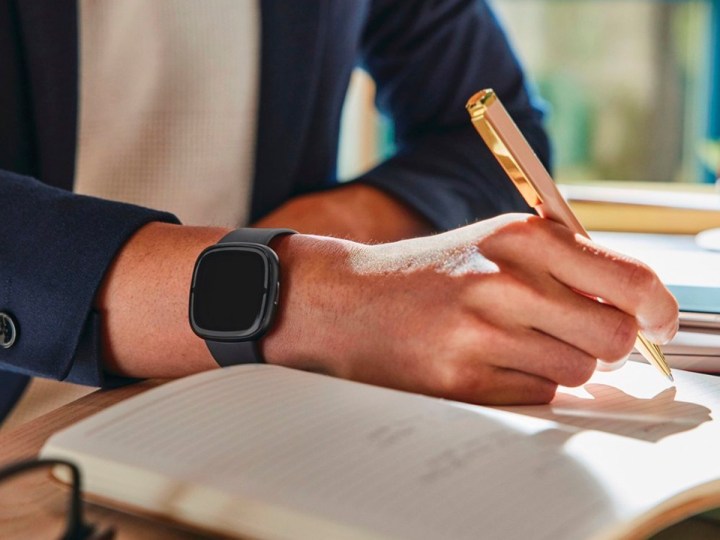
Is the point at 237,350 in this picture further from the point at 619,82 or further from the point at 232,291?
the point at 619,82

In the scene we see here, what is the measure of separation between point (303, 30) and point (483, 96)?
1.74 feet

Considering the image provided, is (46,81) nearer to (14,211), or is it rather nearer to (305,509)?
(14,211)

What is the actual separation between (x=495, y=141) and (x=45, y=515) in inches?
10.4

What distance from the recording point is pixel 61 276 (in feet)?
1.67

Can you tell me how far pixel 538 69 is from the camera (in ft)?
9.37

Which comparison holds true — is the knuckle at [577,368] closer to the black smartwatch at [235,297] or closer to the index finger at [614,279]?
the index finger at [614,279]

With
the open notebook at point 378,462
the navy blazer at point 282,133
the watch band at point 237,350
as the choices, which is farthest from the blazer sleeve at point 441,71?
the open notebook at point 378,462

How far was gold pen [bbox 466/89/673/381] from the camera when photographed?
422 millimetres

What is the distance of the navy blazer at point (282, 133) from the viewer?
0.51 metres

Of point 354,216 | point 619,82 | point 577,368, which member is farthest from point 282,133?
point 619,82

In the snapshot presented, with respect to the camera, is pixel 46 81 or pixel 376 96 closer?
pixel 46 81

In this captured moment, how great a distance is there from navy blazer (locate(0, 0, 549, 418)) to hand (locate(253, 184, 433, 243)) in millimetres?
17

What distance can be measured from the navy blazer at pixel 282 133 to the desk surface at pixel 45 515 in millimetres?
A: 99

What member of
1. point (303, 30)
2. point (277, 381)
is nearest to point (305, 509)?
point (277, 381)
